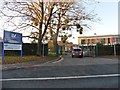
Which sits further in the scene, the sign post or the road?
the sign post

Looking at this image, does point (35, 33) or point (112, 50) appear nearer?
point (35, 33)

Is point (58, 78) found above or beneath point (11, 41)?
beneath

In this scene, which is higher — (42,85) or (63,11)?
(63,11)

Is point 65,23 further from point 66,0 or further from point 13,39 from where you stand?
point 13,39

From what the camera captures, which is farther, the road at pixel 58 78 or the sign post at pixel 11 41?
the sign post at pixel 11 41

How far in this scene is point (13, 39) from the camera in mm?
20844

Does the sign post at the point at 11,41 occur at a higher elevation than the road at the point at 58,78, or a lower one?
higher

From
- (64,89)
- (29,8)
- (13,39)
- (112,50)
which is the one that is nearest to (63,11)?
(29,8)

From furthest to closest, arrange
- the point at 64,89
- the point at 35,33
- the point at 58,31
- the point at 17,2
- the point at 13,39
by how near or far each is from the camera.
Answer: the point at 58,31, the point at 35,33, the point at 17,2, the point at 13,39, the point at 64,89

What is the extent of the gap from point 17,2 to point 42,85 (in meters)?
19.0

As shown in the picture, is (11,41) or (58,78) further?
(11,41)

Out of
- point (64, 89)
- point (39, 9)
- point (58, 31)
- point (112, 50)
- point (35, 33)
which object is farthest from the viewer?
point (112, 50)

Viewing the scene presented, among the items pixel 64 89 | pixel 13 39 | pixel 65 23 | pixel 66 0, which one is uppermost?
A: pixel 66 0

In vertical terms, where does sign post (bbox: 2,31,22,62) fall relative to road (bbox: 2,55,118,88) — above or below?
above
